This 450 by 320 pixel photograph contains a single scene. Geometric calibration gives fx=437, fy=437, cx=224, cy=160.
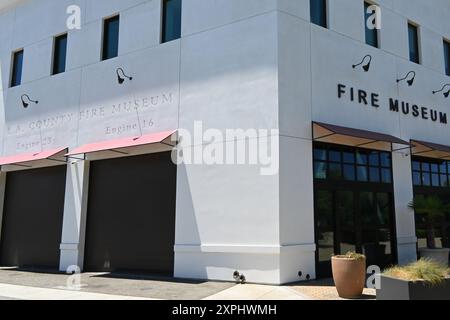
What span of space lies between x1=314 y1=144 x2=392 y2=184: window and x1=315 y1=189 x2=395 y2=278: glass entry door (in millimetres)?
429

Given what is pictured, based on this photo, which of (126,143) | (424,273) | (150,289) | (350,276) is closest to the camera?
(424,273)

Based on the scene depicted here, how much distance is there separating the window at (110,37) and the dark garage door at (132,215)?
371 cm

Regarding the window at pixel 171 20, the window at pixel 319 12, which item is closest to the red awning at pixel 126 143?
the window at pixel 171 20

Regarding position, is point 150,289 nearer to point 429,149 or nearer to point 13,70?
point 429,149

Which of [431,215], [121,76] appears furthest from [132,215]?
[431,215]

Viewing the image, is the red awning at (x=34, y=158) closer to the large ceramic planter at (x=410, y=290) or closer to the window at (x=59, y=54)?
the window at (x=59, y=54)

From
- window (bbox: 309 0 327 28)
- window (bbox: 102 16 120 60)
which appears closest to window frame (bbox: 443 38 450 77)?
window (bbox: 309 0 327 28)

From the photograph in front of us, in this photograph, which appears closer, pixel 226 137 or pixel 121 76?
pixel 226 137

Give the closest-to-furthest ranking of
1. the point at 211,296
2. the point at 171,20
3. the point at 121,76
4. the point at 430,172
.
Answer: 1. the point at 211,296
2. the point at 171,20
3. the point at 121,76
4. the point at 430,172

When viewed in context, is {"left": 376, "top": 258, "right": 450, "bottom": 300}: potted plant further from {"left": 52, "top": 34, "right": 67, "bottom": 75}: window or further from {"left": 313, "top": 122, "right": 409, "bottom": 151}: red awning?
{"left": 52, "top": 34, "right": 67, "bottom": 75}: window

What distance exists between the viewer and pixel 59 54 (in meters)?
16.4

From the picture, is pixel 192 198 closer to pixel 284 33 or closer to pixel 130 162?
pixel 130 162

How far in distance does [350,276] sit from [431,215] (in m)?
5.30

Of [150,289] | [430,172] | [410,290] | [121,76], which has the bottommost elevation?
[150,289]
